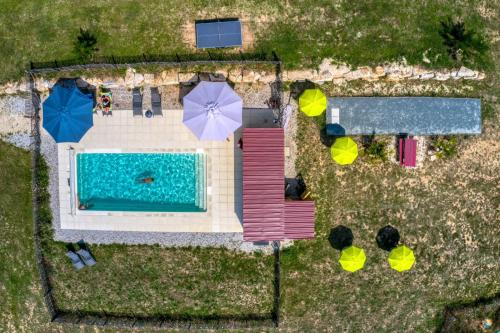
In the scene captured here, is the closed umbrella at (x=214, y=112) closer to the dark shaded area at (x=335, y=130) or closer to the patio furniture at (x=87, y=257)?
the dark shaded area at (x=335, y=130)

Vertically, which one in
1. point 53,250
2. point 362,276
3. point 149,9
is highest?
point 149,9

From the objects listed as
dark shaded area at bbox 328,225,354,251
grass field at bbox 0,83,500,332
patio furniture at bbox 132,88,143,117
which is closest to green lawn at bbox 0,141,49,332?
grass field at bbox 0,83,500,332

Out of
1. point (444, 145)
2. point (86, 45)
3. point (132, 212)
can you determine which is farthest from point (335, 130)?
point (86, 45)

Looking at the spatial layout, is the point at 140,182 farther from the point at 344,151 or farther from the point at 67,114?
the point at 344,151

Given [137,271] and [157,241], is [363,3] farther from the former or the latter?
[137,271]

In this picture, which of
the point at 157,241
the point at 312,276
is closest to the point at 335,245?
the point at 312,276
